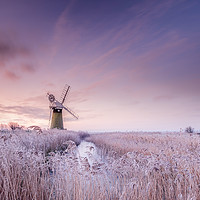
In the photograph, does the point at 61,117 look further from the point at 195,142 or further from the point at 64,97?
the point at 195,142

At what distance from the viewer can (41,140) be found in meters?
10.0

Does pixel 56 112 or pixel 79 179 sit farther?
pixel 56 112

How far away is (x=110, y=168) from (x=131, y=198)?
117cm

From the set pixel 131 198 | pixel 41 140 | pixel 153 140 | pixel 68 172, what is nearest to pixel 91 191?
pixel 68 172

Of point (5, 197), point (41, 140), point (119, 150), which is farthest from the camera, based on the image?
point (119, 150)

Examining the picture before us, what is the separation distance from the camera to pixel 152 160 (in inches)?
211

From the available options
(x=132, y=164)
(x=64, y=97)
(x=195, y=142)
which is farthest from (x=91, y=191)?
(x=64, y=97)

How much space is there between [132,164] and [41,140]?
18.9 feet

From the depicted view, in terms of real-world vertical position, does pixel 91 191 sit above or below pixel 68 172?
below

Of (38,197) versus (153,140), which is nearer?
(38,197)

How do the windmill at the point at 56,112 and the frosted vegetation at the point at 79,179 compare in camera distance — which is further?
the windmill at the point at 56,112

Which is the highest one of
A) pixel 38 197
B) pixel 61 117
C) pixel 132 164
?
pixel 61 117

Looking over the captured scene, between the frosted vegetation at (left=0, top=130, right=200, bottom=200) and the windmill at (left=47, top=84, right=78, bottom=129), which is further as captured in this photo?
the windmill at (left=47, top=84, right=78, bottom=129)

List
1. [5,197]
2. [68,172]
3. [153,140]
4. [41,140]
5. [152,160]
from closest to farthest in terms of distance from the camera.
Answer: [5,197] → [68,172] → [152,160] → [41,140] → [153,140]
